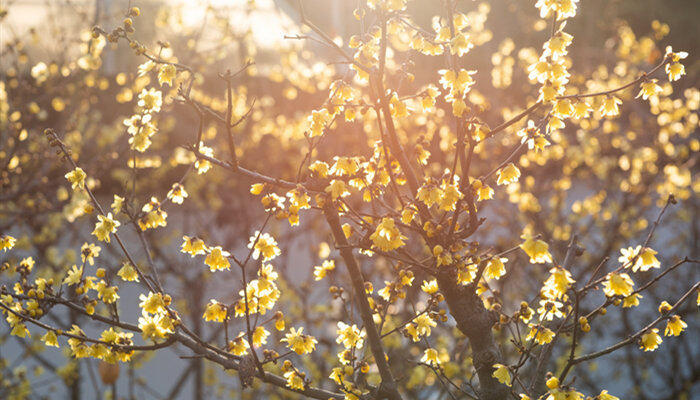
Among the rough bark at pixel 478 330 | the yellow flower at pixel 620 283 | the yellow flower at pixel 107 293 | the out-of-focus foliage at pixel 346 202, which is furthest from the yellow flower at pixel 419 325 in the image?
the yellow flower at pixel 107 293

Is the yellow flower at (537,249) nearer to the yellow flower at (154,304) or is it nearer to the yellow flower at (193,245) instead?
the yellow flower at (193,245)

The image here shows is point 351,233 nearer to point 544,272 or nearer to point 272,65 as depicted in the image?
point 544,272

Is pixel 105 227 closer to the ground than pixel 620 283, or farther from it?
farther from it

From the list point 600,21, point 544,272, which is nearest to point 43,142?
→ point 544,272

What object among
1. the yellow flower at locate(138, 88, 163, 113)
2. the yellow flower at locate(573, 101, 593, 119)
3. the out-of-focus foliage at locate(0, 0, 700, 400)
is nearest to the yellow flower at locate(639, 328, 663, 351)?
the out-of-focus foliage at locate(0, 0, 700, 400)

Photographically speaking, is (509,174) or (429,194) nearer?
(429,194)

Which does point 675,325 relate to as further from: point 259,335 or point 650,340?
point 259,335

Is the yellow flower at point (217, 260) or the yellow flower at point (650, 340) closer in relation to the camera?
the yellow flower at point (650, 340)

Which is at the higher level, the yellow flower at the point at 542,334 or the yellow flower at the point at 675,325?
the yellow flower at the point at 542,334

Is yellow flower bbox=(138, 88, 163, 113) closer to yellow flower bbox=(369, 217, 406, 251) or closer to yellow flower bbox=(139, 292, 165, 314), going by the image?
yellow flower bbox=(139, 292, 165, 314)

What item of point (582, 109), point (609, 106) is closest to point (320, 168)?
point (582, 109)
